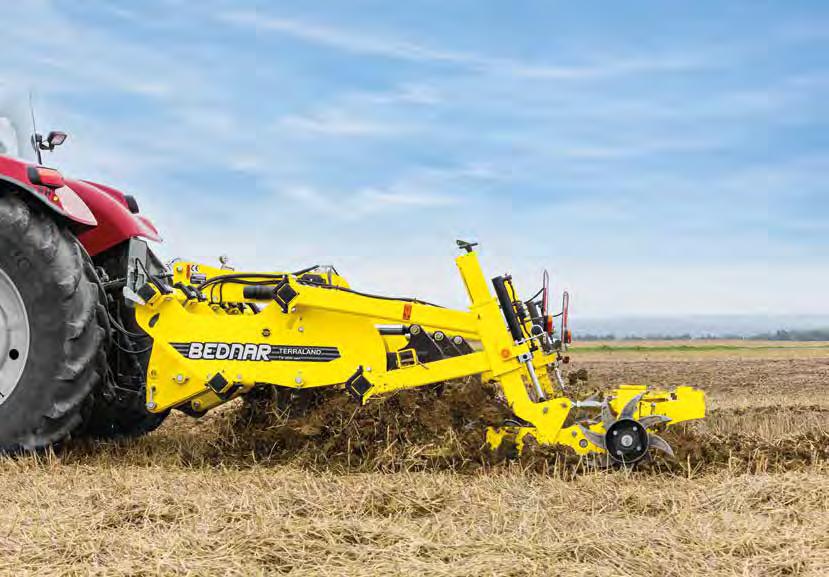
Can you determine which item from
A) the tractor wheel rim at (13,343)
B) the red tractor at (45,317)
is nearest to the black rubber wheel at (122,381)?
the red tractor at (45,317)

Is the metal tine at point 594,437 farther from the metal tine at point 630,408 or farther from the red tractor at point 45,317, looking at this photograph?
the red tractor at point 45,317

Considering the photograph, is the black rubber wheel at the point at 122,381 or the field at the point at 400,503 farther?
the black rubber wheel at the point at 122,381

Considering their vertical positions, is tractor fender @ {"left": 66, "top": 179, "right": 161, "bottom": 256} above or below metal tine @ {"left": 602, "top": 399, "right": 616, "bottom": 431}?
above

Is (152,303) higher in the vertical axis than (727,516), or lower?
higher

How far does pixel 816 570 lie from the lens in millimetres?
3070

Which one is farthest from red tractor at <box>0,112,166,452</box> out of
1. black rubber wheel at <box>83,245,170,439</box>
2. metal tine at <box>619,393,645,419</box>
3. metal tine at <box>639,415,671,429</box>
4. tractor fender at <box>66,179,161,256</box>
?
metal tine at <box>639,415,671,429</box>

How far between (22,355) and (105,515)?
1.76 metres

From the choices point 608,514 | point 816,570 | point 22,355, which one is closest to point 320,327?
point 22,355

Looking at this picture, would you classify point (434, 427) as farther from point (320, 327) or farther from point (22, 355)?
point (22, 355)

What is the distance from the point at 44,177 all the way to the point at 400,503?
3.04m

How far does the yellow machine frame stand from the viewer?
4.86 m

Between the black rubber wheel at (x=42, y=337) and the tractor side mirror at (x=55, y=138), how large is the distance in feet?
5.83

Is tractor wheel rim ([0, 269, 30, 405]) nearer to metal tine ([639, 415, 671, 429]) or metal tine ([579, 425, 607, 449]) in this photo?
metal tine ([579, 425, 607, 449])

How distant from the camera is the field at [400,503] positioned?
10.3ft
